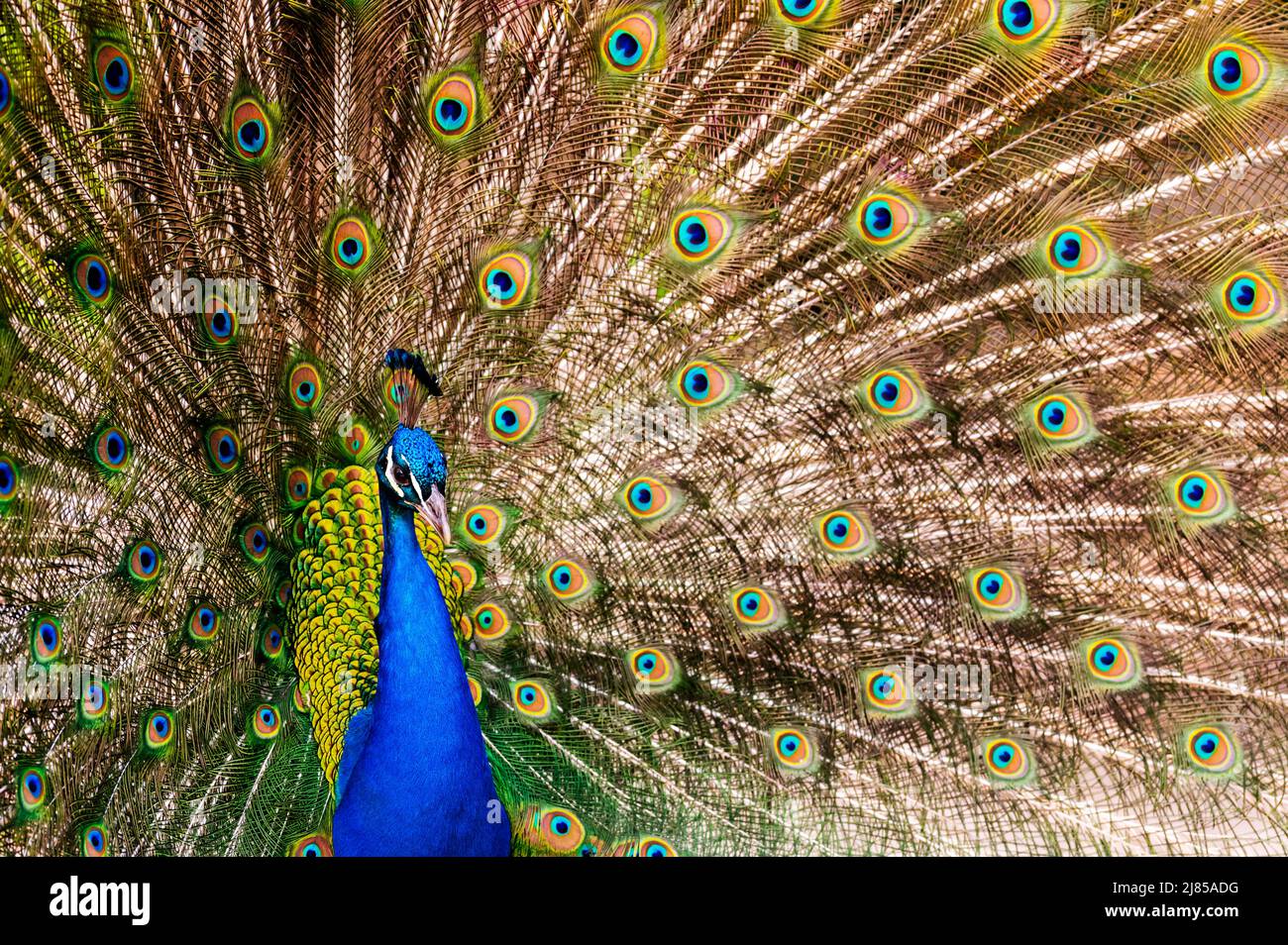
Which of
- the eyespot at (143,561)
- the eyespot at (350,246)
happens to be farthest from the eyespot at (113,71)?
the eyespot at (143,561)

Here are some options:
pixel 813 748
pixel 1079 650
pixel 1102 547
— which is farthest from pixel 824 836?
pixel 1102 547

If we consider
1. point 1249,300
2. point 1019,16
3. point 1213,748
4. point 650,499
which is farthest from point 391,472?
point 1213,748

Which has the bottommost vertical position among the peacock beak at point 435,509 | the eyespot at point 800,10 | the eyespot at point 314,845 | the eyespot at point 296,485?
the eyespot at point 314,845

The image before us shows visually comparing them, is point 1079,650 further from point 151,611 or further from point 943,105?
point 151,611

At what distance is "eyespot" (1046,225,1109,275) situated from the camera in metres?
1.97

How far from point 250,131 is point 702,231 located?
2.73ft

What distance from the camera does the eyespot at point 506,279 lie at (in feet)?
6.75

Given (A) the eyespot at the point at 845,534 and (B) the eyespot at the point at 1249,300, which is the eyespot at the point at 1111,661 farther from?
(B) the eyespot at the point at 1249,300

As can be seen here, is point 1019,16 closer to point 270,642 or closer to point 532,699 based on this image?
point 532,699

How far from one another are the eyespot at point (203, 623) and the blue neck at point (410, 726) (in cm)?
45

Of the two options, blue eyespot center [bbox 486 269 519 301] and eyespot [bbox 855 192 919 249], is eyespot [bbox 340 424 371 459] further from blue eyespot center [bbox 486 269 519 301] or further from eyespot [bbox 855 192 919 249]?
eyespot [bbox 855 192 919 249]

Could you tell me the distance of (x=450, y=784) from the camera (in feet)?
6.15

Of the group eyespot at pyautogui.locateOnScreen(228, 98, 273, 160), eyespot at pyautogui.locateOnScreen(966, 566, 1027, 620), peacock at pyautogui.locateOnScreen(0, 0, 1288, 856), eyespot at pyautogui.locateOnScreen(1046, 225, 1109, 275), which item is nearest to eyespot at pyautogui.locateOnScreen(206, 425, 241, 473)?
peacock at pyautogui.locateOnScreen(0, 0, 1288, 856)

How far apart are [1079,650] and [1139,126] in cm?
96
